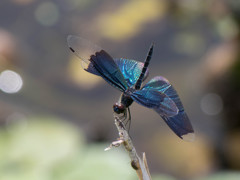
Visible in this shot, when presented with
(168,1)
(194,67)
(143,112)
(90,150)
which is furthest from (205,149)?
(168,1)

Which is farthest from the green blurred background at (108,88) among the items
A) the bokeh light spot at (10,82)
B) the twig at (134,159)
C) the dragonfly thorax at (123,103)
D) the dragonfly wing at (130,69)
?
the twig at (134,159)

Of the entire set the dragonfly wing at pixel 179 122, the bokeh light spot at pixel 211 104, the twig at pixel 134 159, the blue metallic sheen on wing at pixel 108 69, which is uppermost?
the bokeh light spot at pixel 211 104

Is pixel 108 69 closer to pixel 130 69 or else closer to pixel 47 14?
pixel 130 69

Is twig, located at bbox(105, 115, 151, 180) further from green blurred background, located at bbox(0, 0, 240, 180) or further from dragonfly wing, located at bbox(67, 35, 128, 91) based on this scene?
green blurred background, located at bbox(0, 0, 240, 180)

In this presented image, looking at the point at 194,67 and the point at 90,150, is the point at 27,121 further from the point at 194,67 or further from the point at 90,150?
the point at 194,67

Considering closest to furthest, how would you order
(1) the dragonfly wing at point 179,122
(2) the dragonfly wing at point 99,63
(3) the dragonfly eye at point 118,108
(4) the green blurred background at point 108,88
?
1. (1) the dragonfly wing at point 179,122
2. (3) the dragonfly eye at point 118,108
3. (2) the dragonfly wing at point 99,63
4. (4) the green blurred background at point 108,88

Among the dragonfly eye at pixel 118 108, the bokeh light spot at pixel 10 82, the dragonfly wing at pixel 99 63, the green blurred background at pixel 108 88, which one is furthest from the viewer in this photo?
the bokeh light spot at pixel 10 82

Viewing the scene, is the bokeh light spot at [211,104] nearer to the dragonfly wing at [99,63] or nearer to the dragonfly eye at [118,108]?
the dragonfly wing at [99,63]

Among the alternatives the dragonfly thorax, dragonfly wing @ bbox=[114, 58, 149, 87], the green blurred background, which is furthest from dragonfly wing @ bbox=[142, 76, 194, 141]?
the green blurred background
